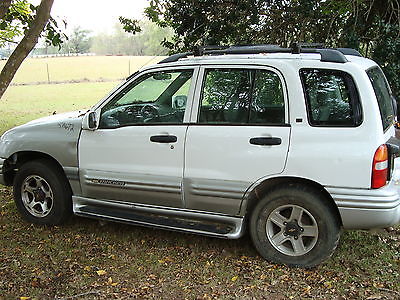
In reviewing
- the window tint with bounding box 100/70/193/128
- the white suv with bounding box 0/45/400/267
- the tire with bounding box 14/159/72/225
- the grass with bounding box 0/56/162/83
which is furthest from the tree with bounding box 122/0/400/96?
the grass with bounding box 0/56/162/83

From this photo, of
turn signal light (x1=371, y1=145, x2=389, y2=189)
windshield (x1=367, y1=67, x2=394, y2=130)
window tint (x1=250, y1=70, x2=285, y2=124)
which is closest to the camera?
turn signal light (x1=371, y1=145, x2=389, y2=189)

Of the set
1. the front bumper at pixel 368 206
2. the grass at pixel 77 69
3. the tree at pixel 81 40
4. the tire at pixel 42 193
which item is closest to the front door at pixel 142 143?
the tire at pixel 42 193

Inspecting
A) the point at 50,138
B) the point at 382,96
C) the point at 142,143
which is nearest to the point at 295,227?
the point at 382,96

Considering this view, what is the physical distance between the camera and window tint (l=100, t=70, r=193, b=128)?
14.4 feet

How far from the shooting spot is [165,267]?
4.12 metres

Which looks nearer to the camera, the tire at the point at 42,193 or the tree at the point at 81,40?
the tire at the point at 42,193

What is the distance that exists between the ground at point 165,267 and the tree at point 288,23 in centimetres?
427

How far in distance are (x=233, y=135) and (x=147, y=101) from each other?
1.13m

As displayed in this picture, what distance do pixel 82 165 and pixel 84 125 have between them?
0.43 metres

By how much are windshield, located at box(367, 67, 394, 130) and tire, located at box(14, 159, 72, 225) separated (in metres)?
3.25

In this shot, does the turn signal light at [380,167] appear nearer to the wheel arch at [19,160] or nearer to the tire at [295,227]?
the tire at [295,227]

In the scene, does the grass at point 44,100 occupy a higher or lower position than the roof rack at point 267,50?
lower

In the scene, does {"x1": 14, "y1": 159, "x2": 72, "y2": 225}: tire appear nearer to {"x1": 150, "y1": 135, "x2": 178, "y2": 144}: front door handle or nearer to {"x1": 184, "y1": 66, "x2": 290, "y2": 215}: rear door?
{"x1": 150, "y1": 135, "x2": 178, "y2": 144}: front door handle

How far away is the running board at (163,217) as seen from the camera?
4.13 metres
